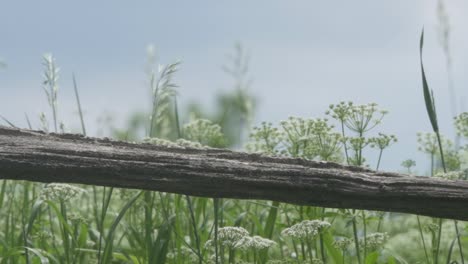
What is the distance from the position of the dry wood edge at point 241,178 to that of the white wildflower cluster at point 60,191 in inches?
29.0

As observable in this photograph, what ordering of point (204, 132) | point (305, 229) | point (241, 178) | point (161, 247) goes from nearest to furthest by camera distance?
point (241, 178) → point (305, 229) → point (161, 247) → point (204, 132)

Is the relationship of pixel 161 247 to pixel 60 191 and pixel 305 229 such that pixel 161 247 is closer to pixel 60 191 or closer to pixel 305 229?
pixel 60 191

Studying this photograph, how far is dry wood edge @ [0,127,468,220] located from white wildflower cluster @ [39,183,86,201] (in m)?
0.74

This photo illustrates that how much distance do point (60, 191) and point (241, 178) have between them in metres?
1.29

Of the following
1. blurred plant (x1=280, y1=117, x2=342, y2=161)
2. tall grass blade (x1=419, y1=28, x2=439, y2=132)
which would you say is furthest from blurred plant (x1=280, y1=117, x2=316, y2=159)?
tall grass blade (x1=419, y1=28, x2=439, y2=132)

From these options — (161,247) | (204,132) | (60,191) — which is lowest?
(161,247)

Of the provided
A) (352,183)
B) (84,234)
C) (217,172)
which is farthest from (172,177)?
(84,234)

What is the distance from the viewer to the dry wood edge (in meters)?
3.26

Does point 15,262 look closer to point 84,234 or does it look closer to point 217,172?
point 84,234

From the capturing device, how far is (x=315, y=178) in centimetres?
326

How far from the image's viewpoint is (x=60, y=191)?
418 cm

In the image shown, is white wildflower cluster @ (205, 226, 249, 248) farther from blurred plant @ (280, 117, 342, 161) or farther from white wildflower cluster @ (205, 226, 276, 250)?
blurred plant @ (280, 117, 342, 161)

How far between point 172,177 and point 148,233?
1.02 metres

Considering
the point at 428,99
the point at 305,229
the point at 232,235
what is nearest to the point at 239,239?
the point at 232,235
